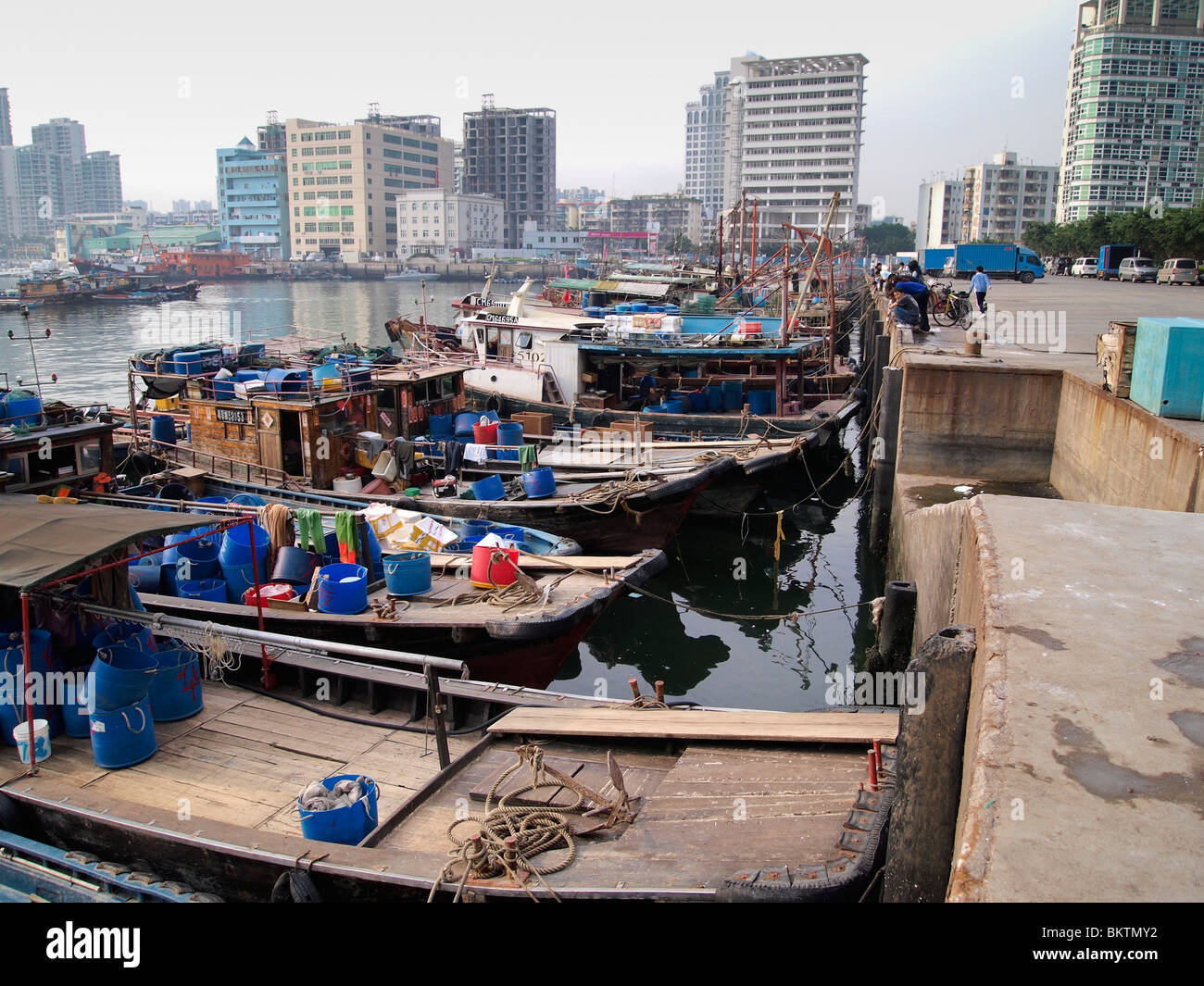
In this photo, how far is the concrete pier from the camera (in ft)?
10.1

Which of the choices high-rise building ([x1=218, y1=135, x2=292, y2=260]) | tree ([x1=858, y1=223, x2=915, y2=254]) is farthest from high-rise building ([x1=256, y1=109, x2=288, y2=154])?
tree ([x1=858, y1=223, x2=915, y2=254])

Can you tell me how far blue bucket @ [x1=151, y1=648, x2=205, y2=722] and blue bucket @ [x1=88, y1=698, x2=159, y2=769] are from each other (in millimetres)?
575

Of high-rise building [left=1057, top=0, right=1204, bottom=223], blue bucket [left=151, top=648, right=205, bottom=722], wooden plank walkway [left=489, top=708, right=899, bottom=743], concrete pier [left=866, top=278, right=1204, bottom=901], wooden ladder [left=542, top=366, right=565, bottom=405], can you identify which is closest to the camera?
concrete pier [left=866, top=278, right=1204, bottom=901]

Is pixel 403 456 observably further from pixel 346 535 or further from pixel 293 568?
pixel 293 568

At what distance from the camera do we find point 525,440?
747 inches

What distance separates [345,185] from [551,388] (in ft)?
432

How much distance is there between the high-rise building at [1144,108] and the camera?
326 ft

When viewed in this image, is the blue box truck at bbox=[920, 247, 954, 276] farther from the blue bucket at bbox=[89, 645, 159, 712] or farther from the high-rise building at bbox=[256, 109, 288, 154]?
the high-rise building at bbox=[256, 109, 288, 154]

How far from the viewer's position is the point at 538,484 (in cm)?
1551

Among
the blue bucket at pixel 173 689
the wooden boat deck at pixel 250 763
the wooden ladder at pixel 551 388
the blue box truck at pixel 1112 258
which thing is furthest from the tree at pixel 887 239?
the blue bucket at pixel 173 689

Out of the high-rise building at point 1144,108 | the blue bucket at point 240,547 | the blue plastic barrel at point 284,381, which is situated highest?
the high-rise building at point 1144,108

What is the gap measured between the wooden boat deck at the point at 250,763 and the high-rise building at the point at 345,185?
457 feet

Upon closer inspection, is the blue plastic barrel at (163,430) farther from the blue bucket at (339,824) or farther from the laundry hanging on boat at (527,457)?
the blue bucket at (339,824)
